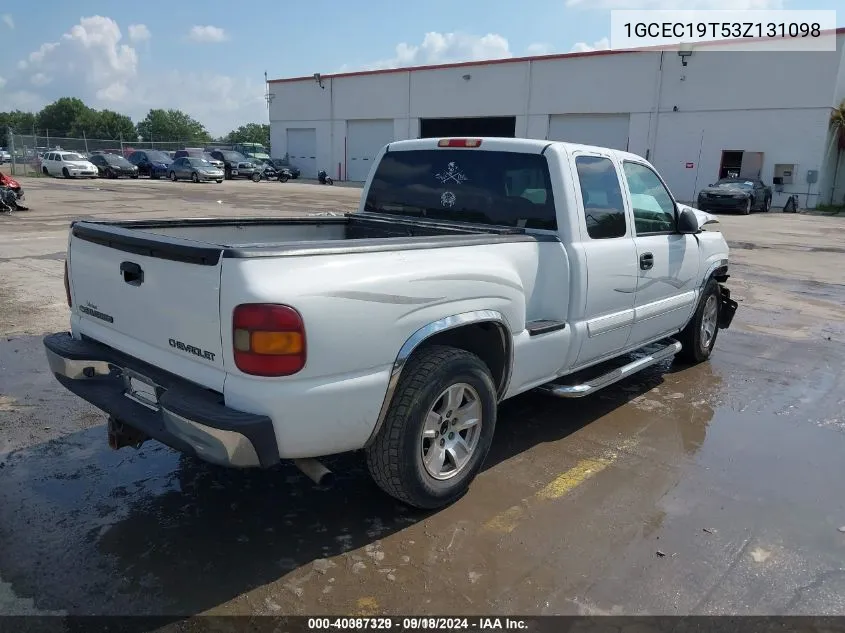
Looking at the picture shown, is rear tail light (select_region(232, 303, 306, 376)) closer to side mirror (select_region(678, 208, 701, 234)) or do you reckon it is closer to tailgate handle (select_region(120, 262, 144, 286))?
tailgate handle (select_region(120, 262, 144, 286))

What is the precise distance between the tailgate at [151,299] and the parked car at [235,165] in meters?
40.1

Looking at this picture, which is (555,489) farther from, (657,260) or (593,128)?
(593,128)

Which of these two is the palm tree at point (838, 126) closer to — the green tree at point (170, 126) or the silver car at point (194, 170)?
the silver car at point (194, 170)

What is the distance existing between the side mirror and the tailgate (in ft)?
12.6

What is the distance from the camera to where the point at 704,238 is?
5.89m

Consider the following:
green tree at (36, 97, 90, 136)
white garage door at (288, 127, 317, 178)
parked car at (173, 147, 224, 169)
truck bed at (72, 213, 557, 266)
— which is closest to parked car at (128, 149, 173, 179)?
parked car at (173, 147, 224, 169)

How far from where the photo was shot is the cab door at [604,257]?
4.31 metres

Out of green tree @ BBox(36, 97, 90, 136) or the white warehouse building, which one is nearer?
the white warehouse building

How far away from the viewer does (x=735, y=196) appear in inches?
1075

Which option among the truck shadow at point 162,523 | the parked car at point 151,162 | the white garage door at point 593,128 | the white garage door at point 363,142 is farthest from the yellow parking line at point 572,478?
the white garage door at point 363,142

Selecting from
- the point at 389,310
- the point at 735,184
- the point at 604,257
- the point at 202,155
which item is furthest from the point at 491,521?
the point at 202,155

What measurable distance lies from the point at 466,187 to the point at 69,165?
37.7 meters

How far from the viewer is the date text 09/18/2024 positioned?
2.70 metres

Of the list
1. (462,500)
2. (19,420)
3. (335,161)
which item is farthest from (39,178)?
(462,500)
